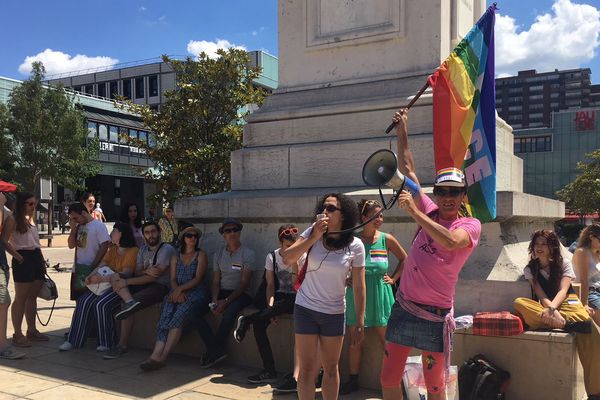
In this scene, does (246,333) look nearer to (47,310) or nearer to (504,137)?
(504,137)

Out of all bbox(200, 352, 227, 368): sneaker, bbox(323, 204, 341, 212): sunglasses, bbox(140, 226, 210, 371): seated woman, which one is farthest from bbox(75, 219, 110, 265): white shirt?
bbox(323, 204, 341, 212): sunglasses

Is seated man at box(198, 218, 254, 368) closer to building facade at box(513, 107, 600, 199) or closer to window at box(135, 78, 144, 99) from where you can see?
window at box(135, 78, 144, 99)

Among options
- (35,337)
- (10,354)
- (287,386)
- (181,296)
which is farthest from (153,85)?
(287,386)

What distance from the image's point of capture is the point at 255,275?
595 centimetres

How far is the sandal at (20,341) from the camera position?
631 centimetres

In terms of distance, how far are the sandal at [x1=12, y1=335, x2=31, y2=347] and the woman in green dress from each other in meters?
3.86

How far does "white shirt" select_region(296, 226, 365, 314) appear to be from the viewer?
368 centimetres

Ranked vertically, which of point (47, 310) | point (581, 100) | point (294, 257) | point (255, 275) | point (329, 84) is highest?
point (581, 100)

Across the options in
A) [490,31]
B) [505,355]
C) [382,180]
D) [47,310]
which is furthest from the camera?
[47,310]

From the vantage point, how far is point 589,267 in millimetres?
5273

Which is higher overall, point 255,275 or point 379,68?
point 379,68

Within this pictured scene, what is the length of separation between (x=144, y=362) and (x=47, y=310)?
4276mm

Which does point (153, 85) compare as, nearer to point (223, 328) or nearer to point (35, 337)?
point (35, 337)

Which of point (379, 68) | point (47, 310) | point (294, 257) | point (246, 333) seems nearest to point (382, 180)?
point (294, 257)
